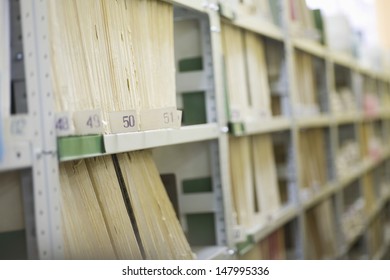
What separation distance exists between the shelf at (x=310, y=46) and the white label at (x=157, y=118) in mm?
1358

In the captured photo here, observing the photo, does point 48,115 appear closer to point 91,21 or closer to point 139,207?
point 91,21

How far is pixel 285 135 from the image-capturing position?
263 cm

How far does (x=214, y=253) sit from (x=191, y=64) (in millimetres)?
600

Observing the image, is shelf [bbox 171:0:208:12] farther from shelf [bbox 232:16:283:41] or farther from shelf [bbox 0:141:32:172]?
shelf [bbox 0:141:32:172]

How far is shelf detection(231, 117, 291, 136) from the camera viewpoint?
1.92m

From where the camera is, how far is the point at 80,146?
1117 millimetres

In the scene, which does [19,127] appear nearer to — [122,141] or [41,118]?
[41,118]

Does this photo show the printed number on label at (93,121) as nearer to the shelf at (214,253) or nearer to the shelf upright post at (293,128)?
the shelf at (214,253)

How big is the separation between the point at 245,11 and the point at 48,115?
123 centimetres

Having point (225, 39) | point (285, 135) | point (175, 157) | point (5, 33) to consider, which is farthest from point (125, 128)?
point (285, 135)

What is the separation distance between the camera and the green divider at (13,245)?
1.17 metres

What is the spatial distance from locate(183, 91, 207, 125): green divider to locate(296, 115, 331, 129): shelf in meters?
0.93

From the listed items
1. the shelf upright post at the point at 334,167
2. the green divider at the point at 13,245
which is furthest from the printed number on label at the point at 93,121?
the shelf upright post at the point at 334,167

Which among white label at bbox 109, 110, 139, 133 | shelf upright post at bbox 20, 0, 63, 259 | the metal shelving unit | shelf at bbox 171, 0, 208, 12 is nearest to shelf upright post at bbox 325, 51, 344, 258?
the metal shelving unit
